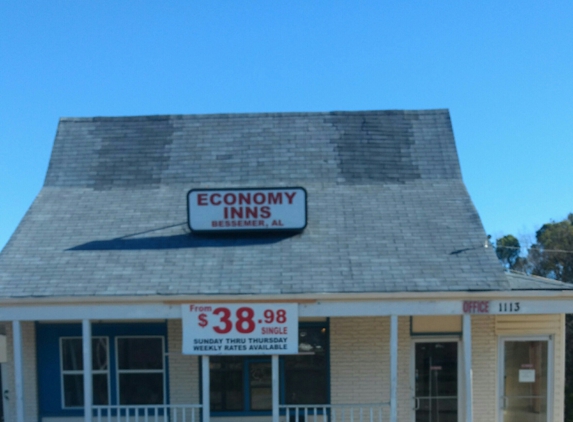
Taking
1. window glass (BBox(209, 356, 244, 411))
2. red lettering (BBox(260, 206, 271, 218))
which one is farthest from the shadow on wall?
window glass (BBox(209, 356, 244, 411))

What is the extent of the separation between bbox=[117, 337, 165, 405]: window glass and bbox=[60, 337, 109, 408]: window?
0.27 meters

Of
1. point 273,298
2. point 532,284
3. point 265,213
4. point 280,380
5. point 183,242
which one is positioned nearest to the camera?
point 273,298

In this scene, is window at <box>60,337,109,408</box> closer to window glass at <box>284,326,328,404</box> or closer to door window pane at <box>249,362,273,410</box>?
door window pane at <box>249,362,273,410</box>

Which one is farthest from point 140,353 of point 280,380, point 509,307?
point 509,307

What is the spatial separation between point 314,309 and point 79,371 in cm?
442

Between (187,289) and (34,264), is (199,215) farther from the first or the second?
(34,264)

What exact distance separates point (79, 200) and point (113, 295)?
3.58 meters

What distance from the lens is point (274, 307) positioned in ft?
30.9

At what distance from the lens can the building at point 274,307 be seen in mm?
9445

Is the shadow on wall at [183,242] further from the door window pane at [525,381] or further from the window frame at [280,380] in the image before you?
the door window pane at [525,381]

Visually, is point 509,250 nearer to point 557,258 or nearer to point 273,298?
point 557,258

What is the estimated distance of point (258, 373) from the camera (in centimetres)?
1076

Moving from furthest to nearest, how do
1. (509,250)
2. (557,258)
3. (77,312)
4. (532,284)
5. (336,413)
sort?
(509,250)
(557,258)
(336,413)
(532,284)
(77,312)

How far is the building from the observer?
9.45 metres
